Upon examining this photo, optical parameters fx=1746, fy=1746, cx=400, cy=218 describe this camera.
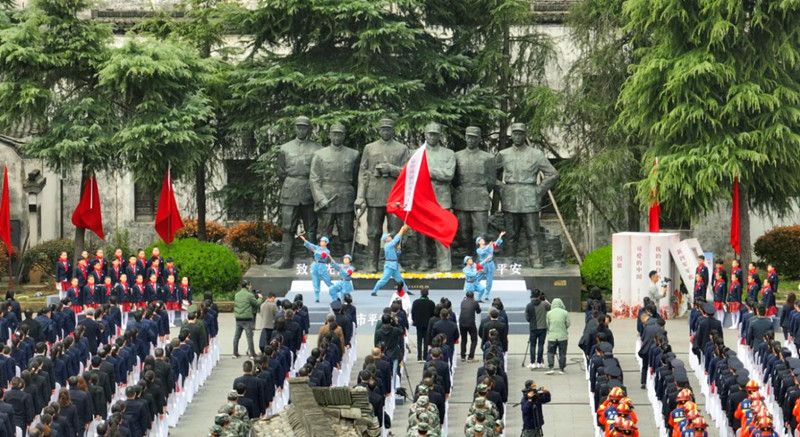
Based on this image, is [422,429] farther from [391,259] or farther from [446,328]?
[391,259]

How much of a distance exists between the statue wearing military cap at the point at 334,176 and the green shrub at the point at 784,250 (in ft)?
39.4

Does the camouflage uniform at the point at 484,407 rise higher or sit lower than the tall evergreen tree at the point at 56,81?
lower

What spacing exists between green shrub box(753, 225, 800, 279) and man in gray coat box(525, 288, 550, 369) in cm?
1570

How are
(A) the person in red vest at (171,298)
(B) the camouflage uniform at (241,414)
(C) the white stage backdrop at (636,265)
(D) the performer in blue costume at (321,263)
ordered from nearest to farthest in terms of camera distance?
(B) the camouflage uniform at (241,414) → (D) the performer in blue costume at (321,263) → (A) the person in red vest at (171,298) → (C) the white stage backdrop at (636,265)

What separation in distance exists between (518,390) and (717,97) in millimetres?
11420

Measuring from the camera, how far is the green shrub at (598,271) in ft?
129

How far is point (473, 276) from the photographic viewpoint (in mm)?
34062

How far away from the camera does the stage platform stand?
123ft

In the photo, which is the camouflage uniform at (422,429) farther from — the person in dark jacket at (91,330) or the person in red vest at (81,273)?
the person in red vest at (81,273)

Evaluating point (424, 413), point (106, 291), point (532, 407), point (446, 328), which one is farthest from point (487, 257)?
point (424, 413)

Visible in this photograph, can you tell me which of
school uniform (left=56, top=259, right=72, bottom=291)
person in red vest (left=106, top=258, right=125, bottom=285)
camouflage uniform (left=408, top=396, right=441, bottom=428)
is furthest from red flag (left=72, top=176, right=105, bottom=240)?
camouflage uniform (left=408, top=396, right=441, bottom=428)

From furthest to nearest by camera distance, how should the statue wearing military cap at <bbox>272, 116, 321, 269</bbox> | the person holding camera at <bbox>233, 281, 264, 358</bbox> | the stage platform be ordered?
the statue wearing military cap at <bbox>272, 116, 321, 269</bbox> → the stage platform → the person holding camera at <bbox>233, 281, 264, 358</bbox>

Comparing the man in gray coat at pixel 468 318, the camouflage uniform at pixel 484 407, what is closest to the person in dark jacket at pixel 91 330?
the man in gray coat at pixel 468 318

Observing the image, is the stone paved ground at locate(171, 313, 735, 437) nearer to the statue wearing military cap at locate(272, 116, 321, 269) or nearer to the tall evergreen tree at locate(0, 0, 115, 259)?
the statue wearing military cap at locate(272, 116, 321, 269)
